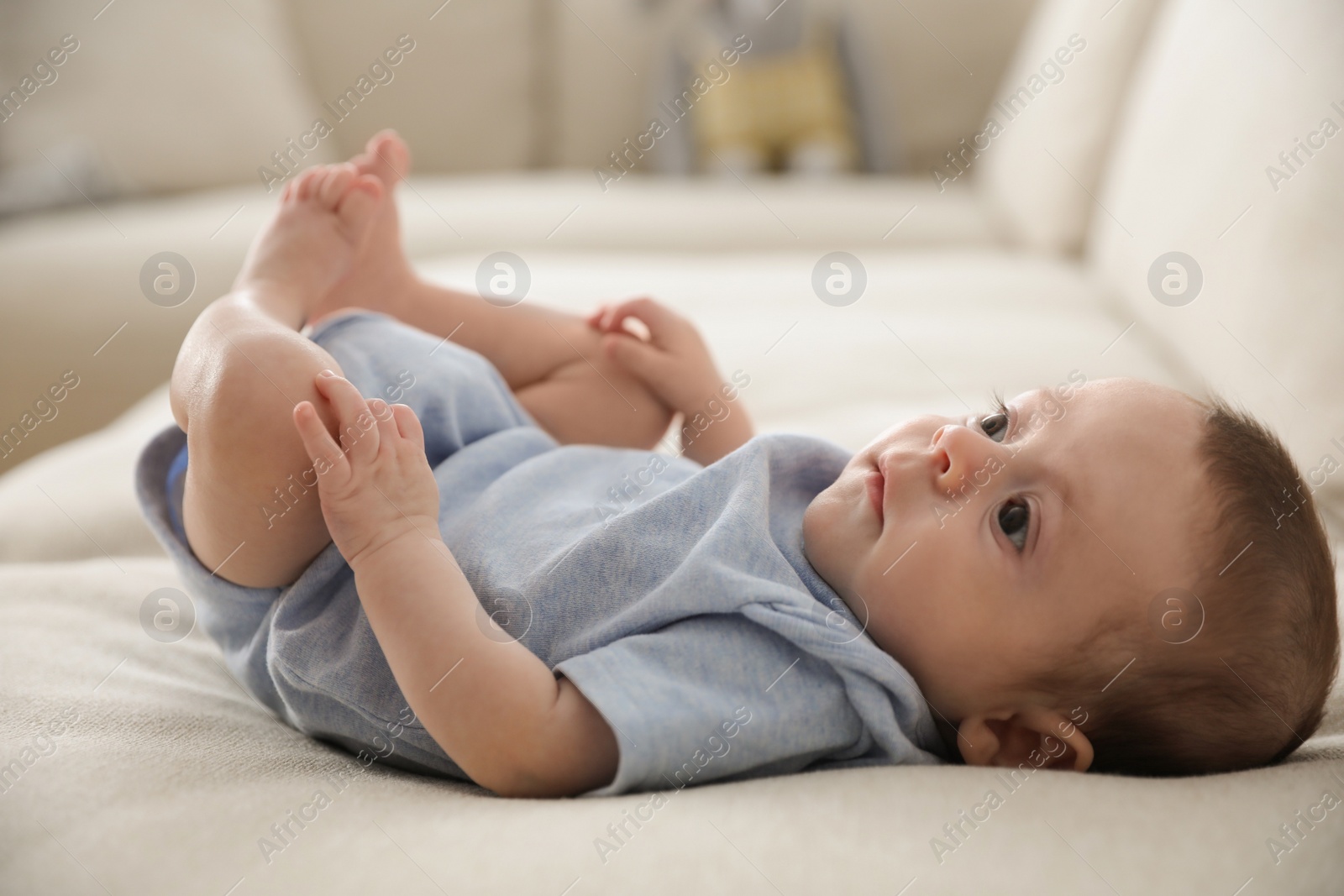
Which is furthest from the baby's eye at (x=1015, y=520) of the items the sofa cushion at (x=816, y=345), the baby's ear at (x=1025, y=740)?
the sofa cushion at (x=816, y=345)

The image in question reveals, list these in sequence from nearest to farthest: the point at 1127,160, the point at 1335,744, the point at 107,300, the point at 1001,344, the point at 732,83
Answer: the point at 1335,744
the point at 1001,344
the point at 1127,160
the point at 107,300
the point at 732,83

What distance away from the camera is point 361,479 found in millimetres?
639

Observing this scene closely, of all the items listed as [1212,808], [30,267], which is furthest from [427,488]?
[30,267]

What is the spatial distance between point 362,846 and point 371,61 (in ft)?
7.97

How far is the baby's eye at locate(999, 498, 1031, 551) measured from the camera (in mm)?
710

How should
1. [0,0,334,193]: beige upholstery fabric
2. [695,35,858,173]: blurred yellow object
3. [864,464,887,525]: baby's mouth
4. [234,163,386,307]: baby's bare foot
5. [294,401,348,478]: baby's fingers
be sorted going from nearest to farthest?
[294,401,348,478]: baby's fingers, [864,464,887,525]: baby's mouth, [234,163,386,307]: baby's bare foot, [0,0,334,193]: beige upholstery fabric, [695,35,858,173]: blurred yellow object

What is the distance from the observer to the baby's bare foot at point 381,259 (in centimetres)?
95

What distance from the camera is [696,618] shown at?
67 centimetres

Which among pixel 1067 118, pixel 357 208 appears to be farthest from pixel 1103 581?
pixel 1067 118

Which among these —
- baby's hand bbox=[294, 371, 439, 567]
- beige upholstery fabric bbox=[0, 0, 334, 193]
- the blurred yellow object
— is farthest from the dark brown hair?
beige upholstery fabric bbox=[0, 0, 334, 193]

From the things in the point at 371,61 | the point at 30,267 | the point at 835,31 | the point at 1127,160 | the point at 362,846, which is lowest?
the point at 362,846

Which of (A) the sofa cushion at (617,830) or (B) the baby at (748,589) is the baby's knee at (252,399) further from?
(A) the sofa cushion at (617,830)

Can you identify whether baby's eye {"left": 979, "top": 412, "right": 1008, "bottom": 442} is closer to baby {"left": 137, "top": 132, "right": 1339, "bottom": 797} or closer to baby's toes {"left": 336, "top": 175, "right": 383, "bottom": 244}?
baby {"left": 137, "top": 132, "right": 1339, "bottom": 797}

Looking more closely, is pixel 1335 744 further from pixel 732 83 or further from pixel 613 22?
pixel 613 22
